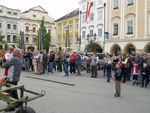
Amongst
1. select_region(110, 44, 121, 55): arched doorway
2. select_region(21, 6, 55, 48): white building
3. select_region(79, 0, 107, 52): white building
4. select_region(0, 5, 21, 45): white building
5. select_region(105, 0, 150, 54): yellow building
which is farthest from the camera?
select_region(21, 6, 55, 48): white building

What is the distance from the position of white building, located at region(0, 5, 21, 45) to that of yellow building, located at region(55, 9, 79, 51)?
1835cm

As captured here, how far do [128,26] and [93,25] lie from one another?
46.2ft

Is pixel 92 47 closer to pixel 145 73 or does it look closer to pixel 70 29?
pixel 70 29

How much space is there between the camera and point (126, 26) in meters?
42.9

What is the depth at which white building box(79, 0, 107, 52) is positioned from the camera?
5292 cm

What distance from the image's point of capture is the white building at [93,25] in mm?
52919

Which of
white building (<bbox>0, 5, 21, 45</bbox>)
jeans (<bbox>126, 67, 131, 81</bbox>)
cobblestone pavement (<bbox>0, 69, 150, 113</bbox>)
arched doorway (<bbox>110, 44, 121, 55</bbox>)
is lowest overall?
cobblestone pavement (<bbox>0, 69, 150, 113</bbox>)

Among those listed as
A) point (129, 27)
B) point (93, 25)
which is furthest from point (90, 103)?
point (93, 25)

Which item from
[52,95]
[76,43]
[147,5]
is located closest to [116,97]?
[52,95]

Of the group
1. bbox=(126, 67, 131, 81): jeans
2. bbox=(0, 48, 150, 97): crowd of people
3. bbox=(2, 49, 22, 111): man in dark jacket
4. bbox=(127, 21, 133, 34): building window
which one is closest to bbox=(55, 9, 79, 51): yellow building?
bbox=(127, 21, 133, 34): building window

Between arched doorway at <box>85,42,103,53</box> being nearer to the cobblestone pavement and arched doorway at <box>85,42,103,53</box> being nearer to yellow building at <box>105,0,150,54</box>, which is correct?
yellow building at <box>105,0,150,54</box>

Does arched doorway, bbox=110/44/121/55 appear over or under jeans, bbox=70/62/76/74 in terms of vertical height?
over

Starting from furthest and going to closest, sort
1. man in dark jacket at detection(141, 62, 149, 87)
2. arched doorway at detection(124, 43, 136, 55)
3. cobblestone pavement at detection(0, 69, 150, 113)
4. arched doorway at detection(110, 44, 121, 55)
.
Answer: arched doorway at detection(110, 44, 121, 55) < arched doorway at detection(124, 43, 136, 55) < man in dark jacket at detection(141, 62, 149, 87) < cobblestone pavement at detection(0, 69, 150, 113)

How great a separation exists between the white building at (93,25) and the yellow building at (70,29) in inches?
173
